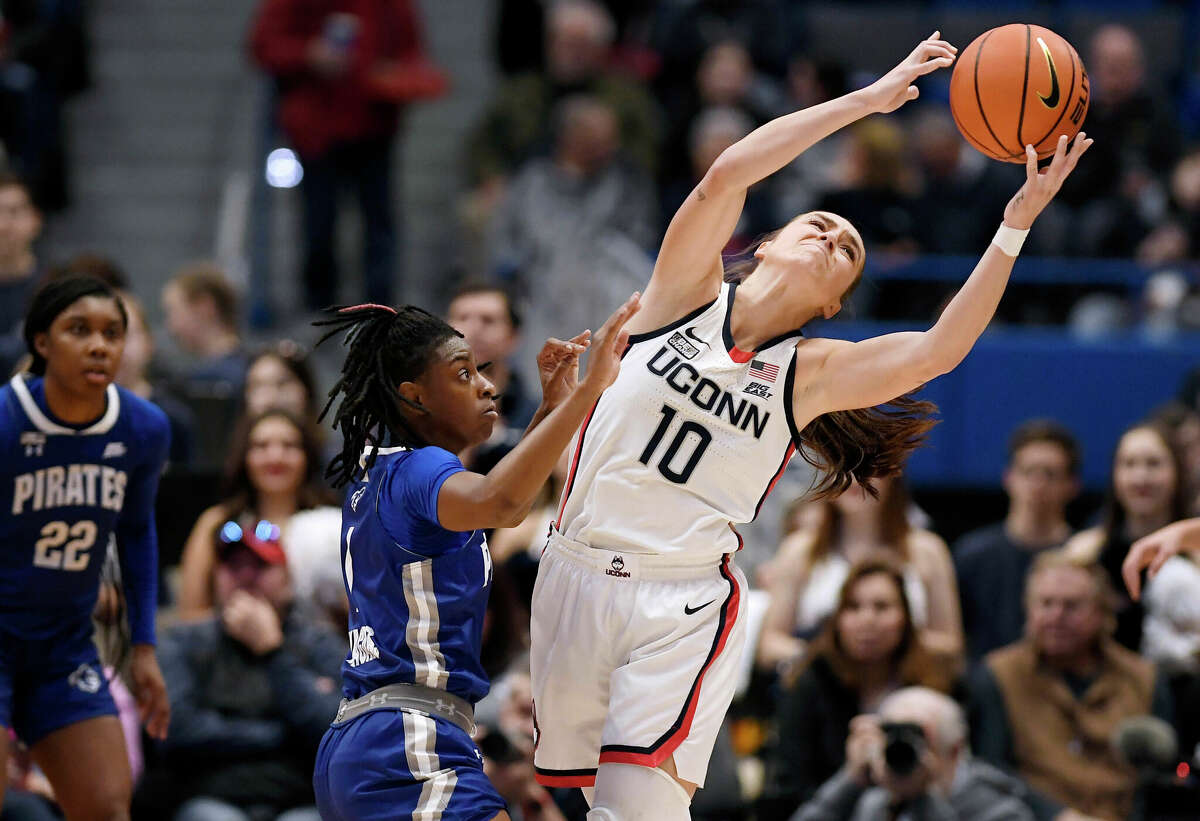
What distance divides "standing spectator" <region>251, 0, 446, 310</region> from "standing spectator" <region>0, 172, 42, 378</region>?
168cm

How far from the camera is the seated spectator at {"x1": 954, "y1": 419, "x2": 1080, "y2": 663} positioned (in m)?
8.29

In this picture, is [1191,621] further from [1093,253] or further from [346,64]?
[346,64]

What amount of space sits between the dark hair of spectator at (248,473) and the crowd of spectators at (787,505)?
0.5 inches

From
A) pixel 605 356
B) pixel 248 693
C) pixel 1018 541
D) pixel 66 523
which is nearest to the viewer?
pixel 605 356

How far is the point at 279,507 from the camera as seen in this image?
747cm

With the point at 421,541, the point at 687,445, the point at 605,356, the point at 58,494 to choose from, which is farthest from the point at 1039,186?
the point at 58,494

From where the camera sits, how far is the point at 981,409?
34.4 feet

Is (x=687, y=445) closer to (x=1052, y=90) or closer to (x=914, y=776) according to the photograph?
(x=1052, y=90)

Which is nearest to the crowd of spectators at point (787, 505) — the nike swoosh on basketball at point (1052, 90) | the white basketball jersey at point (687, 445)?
the white basketball jersey at point (687, 445)

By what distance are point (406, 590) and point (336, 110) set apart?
6.24 m

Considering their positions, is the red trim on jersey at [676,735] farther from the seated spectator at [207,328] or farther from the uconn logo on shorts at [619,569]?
the seated spectator at [207,328]

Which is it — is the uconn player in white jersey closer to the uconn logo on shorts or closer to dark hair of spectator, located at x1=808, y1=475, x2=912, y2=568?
the uconn logo on shorts

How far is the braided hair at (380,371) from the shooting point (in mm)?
4449

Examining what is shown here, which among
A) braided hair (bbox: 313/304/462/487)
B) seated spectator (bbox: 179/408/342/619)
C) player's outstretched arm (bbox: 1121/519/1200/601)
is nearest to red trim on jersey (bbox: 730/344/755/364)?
braided hair (bbox: 313/304/462/487)
